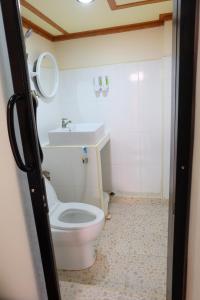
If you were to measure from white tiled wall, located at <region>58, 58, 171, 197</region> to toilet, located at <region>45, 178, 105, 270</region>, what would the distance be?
1.04 meters

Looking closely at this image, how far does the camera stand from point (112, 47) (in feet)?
8.18

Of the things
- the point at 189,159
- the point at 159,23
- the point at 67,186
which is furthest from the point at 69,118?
the point at 189,159

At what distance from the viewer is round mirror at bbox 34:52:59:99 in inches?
85.4

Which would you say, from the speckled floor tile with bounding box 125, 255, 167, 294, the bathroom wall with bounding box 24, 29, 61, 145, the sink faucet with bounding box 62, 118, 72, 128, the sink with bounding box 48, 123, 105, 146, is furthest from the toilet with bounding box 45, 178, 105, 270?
the sink faucet with bounding box 62, 118, 72, 128

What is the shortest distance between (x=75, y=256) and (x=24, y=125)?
4.47ft

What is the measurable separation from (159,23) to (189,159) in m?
2.10

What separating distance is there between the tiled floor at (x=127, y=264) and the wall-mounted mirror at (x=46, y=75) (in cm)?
161

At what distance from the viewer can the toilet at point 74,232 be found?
1.64 metres

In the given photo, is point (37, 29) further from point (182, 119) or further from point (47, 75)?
point (182, 119)

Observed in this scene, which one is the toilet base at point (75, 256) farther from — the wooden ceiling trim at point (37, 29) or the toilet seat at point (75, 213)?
the wooden ceiling trim at point (37, 29)

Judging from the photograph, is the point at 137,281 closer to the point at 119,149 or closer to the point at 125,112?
the point at 119,149

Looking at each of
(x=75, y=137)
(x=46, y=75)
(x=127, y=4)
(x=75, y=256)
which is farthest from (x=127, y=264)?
(x=127, y=4)

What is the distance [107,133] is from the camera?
2666mm

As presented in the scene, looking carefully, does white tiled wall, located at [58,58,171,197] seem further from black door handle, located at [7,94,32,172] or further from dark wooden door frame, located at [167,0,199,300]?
black door handle, located at [7,94,32,172]
